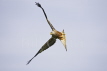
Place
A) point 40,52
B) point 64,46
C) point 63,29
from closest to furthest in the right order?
point 64,46 < point 63,29 < point 40,52

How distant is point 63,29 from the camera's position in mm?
12625

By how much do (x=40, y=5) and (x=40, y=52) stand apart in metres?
2.96

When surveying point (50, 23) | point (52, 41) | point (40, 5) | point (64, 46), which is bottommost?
point (64, 46)

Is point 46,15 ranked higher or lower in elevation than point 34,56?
higher

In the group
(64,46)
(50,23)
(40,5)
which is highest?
(40,5)

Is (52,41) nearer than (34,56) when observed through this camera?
Yes

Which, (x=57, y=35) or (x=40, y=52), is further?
(x=40, y=52)

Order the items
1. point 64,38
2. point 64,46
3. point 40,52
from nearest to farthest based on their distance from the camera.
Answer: point 64,46 → point 64,38 → point 40,52

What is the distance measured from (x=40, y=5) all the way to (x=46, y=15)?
779mm

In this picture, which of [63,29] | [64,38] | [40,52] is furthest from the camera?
[40,52]

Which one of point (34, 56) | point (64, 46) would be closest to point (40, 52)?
point (34, 56)

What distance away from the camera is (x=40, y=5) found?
1326 centimetres

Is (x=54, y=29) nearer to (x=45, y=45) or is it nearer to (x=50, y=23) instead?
(x=50, y=23)

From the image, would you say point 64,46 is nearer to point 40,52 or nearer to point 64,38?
point 64,38
